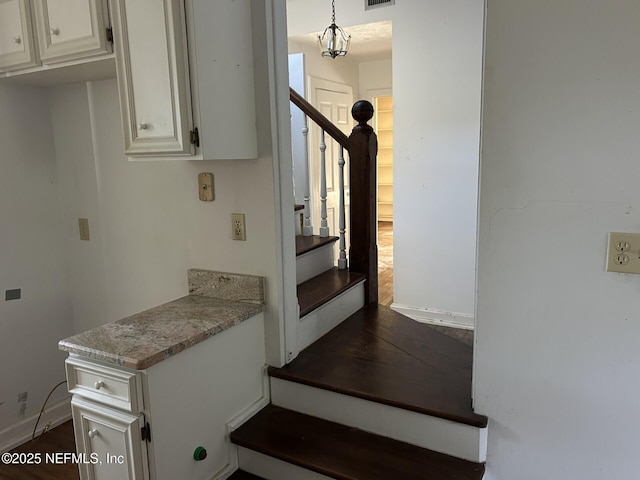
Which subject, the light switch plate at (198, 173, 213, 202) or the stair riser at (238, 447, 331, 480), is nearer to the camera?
the stair riser at (238, 447, 331, 480)

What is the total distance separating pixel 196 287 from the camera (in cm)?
217

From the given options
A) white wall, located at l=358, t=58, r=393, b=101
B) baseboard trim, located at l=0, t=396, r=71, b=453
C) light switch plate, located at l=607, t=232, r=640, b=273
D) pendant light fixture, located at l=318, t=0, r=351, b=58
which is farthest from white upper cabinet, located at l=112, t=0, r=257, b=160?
white wall, located at l=358, t=58, r=393, b=101

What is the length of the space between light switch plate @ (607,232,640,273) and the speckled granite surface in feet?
4.36

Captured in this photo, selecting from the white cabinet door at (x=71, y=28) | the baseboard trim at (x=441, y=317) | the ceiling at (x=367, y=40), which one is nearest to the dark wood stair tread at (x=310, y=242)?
the baseboard trim at (x=441, y=317)

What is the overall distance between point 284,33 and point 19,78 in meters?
1.37

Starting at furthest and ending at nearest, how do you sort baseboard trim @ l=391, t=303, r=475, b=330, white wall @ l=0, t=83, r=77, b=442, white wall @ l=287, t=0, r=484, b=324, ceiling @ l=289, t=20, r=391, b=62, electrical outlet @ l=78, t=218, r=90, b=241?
1. ceiling @ l=289, t=20, r=391, b=62
2. baseboard trim @ l=391, t=303, r=475, b=330
3. white wall @ l=287, t=0, r=484, b=324
4. electrical outlet @ l=78, t=218, r=90, b=241
5. white wall @ l=0, t=83, r=77, b=442

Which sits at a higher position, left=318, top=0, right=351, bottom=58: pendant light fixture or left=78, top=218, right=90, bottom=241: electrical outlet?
left=318, top=0, right=351, bottom=58: pendant light fixture

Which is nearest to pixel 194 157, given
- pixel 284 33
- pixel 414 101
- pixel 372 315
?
pixel 284 33

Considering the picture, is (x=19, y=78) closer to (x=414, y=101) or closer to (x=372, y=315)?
(x=372, y=315)

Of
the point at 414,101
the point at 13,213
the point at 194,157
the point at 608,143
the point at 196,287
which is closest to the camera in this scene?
the point at 608,143

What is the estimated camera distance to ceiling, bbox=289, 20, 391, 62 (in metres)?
4.24

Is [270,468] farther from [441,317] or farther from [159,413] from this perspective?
[441,317]

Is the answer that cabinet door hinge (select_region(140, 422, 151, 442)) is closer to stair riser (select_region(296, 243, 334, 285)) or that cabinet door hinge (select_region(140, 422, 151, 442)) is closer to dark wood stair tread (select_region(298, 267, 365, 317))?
dark wood stair tread (select_region(298, 267, 365, 317))

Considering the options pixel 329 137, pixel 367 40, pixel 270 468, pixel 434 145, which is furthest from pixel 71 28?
pixel 367 40
